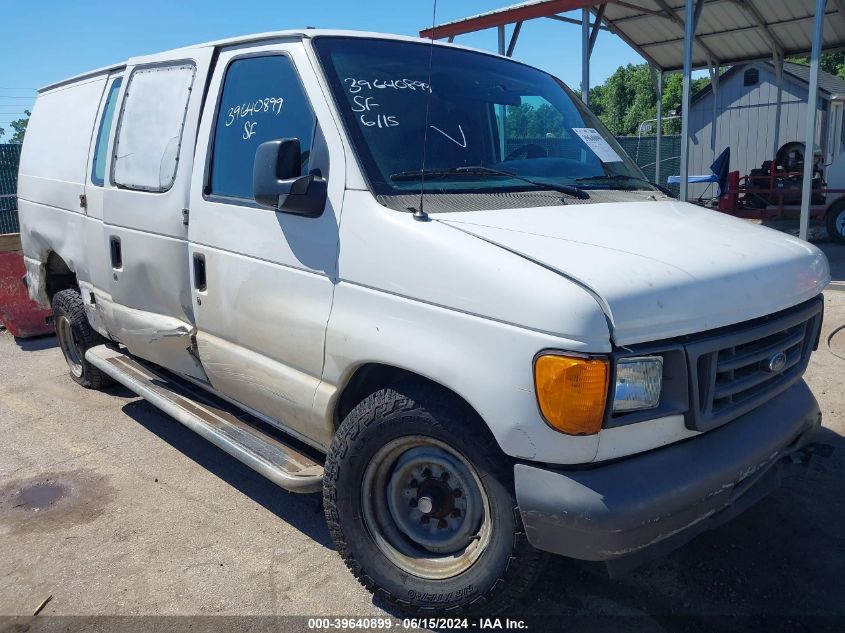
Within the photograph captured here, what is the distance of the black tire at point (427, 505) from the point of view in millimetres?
2414

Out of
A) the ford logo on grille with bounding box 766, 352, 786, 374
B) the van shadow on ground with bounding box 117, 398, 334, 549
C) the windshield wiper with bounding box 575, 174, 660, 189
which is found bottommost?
the van shadow on ground with bounding box 117, 398, 334, 549

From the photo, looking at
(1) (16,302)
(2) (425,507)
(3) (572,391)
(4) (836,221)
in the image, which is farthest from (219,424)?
(4) (836,221)

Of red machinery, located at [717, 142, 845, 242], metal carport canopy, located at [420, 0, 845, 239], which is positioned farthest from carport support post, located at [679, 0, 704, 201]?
red machinery, located at [717, 142, 845, 242]

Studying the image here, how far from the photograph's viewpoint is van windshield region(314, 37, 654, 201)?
2.92m

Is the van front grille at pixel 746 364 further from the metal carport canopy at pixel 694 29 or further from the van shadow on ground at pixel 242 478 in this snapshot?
the metal carport canopy at pixel 694 29

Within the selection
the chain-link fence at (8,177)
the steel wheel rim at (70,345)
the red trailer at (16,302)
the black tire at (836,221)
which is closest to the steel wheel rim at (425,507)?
the steel wheel rim at (70,345)

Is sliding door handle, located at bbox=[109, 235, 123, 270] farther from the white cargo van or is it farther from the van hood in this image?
the van hood

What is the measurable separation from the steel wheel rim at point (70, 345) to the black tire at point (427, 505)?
11.9 feet

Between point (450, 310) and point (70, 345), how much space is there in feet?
14.8

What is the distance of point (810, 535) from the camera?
11.0ft

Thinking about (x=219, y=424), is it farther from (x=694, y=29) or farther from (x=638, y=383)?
(x=694, y=29)

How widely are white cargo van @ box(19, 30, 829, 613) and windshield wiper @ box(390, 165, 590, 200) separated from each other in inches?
0.5

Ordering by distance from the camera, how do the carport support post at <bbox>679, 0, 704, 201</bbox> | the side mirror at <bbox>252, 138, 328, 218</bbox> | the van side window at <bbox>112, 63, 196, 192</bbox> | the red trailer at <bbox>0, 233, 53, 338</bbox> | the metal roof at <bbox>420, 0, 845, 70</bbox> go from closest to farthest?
1. the side mirror at <bbox>252, 138, 328, 218</bbox>
2. the van side window at <bbox>112, 63, 196, 192</bbox>
3. the red trailer at <bbox>0, 233, 53, 338</bbox>
4. the carport support post at <bbox>679, 0, 704, 201</bbox>
5. the metal roof at <bbox>420, 0, 845, 70</bbox>

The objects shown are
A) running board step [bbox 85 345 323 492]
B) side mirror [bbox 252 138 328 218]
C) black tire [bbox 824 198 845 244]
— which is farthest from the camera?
black tire [bbox 824 198 845 244]
